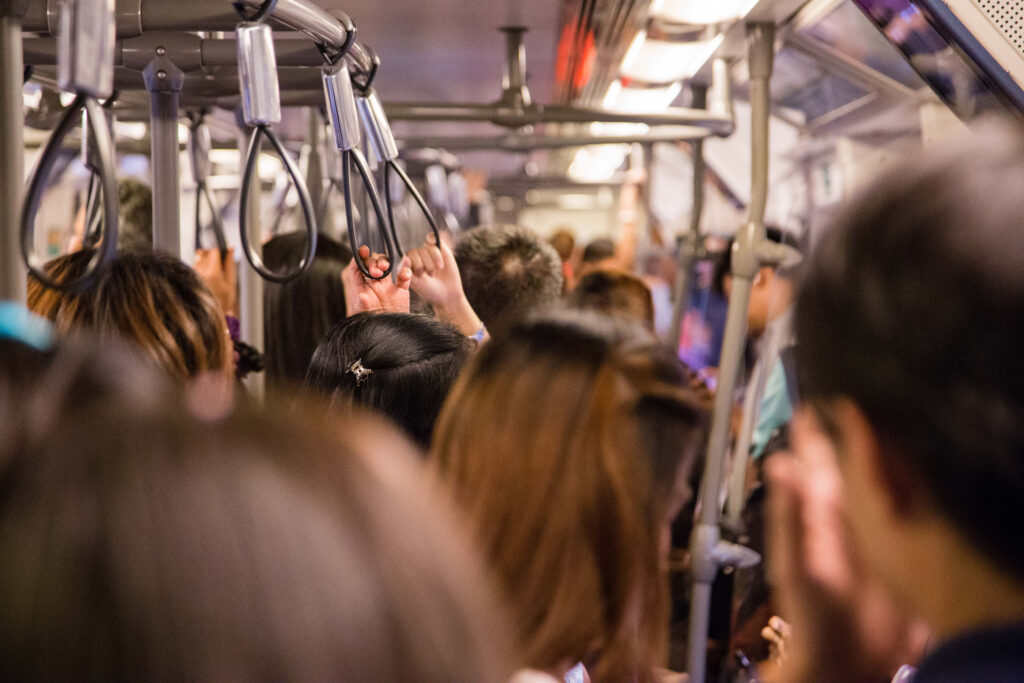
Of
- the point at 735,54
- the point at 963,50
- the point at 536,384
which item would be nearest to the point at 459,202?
the point at 735,54

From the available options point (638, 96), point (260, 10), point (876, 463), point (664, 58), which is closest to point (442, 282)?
point (260, 10)

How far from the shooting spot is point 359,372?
1.49 meters

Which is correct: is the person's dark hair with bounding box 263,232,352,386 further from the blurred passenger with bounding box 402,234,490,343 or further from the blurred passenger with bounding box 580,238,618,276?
the blurred passenger with bounding box 580,238,618,276

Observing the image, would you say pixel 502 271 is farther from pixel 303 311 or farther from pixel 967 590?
pixel 967 590

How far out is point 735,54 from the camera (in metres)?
3.00

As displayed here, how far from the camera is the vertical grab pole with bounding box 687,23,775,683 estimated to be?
2348 millimetres

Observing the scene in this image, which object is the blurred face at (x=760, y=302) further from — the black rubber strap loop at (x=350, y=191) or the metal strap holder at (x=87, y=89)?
the metal strap holder at (x=87, y=89)

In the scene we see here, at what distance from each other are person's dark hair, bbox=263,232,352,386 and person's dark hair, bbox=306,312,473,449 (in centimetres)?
84

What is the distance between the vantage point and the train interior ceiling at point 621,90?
8.20ft

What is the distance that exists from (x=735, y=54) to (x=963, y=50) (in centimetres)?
148

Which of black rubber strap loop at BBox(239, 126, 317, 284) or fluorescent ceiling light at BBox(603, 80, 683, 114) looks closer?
black rubber strap loop at BBox(239, 126, 317, 284)

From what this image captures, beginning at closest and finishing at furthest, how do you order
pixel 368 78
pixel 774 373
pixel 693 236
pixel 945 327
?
pixel 945 327
pixel 368 78
pixel 774 373
pixel 693 236

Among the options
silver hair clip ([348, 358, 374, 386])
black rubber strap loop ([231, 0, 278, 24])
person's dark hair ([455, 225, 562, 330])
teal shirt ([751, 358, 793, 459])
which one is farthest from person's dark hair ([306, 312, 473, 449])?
teal shirt ([751, 358, 793, 459])

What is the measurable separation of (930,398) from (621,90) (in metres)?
2.92
